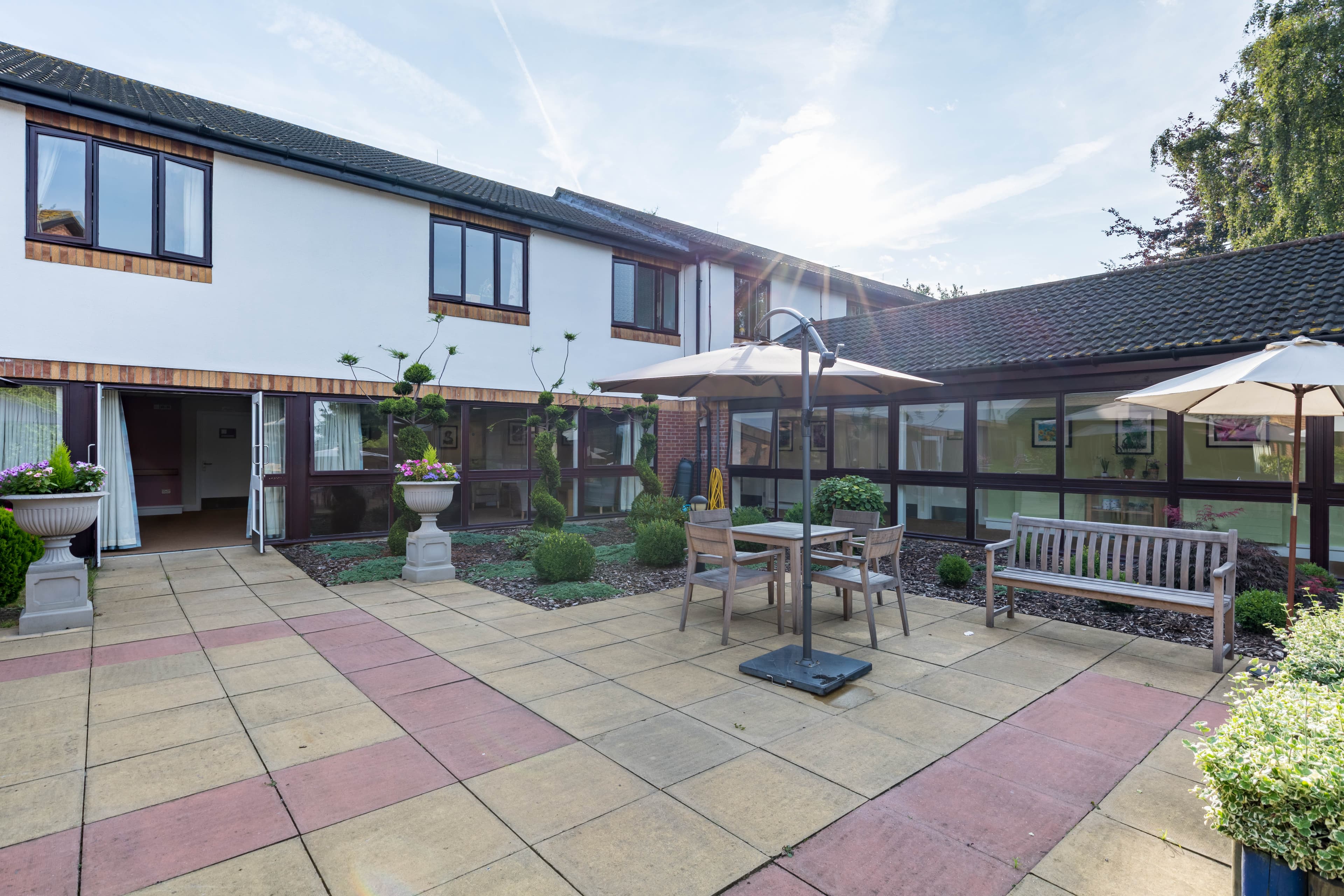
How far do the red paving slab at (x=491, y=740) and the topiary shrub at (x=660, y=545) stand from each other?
4514mm

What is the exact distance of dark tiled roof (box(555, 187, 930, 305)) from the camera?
15367 millimetres

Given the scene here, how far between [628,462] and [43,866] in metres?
11.2

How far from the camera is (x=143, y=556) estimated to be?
881 centimetres

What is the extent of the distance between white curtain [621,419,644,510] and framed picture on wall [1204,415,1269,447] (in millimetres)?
9159

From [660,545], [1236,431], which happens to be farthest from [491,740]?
[1236,431]

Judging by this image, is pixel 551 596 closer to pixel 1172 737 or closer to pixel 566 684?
pixel 566 684

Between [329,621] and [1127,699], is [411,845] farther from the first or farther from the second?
[1127,699]

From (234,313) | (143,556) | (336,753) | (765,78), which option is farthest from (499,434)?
(336,753)

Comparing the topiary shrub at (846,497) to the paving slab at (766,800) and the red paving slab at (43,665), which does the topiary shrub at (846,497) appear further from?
the red paving slab at (43,665)

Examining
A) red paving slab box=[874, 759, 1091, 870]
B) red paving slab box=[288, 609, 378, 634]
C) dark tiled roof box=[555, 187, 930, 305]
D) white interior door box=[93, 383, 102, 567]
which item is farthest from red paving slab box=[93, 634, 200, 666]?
dark tiled roof box=[555, 187, 930, 305]

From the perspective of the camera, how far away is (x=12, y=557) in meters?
6.13

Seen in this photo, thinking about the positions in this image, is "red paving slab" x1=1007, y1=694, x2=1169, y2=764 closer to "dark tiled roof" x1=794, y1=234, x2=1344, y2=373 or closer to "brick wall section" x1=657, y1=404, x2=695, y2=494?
"dark tiled roof" x1=794, y1=234, x2=1344, y2=373

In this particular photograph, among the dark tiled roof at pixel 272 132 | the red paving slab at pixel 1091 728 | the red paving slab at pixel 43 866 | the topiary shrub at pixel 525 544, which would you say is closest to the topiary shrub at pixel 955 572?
the red paving slab at pixel 1091 728

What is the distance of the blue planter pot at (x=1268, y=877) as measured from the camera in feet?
5.82
